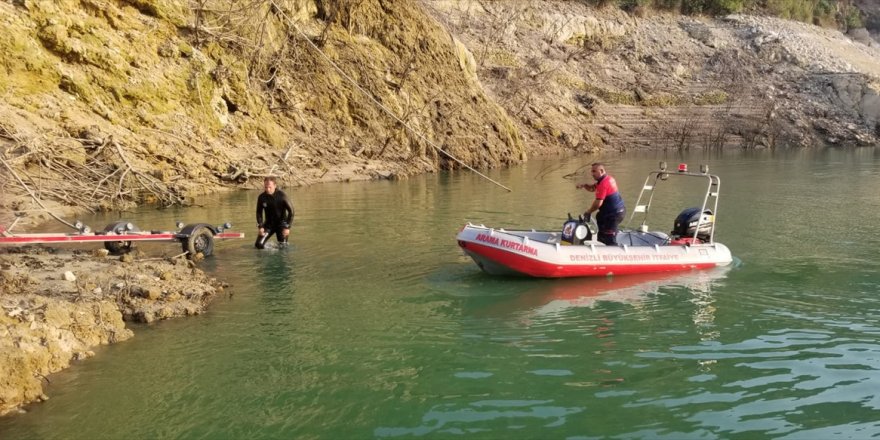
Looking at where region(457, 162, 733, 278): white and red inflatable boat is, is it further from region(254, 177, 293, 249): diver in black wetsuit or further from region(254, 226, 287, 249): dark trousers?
region(254, 226, 287, 249): dark trousers

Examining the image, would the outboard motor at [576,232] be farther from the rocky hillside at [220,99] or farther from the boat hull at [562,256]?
the rocky hillside at [220,99]

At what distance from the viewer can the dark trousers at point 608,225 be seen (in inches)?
479

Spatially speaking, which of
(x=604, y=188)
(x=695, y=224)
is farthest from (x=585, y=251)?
(x=695, y=224)

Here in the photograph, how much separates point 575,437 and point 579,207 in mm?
14624

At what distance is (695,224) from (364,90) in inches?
538

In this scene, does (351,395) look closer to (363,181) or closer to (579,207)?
(579,207)

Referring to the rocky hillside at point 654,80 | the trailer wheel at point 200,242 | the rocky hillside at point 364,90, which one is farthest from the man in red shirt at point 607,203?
the rocky hillside at point 654,80

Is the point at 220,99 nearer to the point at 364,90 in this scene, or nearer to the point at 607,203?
the point at 364,90

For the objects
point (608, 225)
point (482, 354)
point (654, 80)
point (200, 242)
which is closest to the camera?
point (482, 354)

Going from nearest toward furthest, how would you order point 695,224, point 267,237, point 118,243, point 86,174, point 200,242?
point 695,224 < point 118,243 < point 200,242 < point 267,237 < point 86,174

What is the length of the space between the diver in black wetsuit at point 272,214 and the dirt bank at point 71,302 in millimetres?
2227

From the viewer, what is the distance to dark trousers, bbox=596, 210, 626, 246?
39.9 ft

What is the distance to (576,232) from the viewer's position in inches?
471

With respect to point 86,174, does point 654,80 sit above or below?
above
